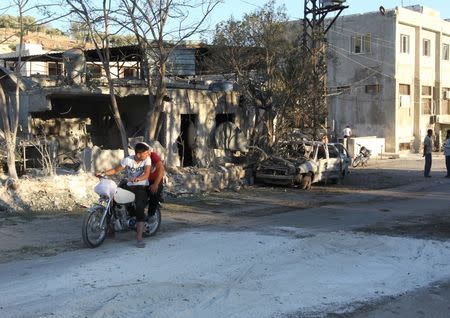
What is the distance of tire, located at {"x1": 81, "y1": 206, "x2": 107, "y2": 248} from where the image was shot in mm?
8180

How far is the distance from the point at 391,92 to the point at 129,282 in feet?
109

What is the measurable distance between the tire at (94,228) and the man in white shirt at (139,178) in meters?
0.52

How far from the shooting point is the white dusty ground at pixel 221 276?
557 cm

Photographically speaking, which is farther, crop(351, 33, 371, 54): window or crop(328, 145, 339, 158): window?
crop(351, 33, 371, 54): window

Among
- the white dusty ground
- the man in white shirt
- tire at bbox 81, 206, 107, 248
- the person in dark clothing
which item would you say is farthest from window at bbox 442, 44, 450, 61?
tire at bbox 81, 206, 107, 248

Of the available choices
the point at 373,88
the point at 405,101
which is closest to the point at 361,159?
the point at 373,88

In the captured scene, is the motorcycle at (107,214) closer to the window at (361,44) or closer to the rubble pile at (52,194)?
the rubble pile at (52,194)

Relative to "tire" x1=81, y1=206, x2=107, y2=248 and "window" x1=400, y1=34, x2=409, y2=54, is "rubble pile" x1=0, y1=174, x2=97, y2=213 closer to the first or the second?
"tire" x1=81, y1=206, x2=107, y2=248

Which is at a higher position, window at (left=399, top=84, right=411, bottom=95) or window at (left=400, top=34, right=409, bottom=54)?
window at (left=400, top=34, right=409, bottom=54)

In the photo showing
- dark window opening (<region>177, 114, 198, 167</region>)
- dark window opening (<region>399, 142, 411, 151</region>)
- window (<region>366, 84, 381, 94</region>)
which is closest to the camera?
dark window opening (<region>177, 114, 198, 167</region>)

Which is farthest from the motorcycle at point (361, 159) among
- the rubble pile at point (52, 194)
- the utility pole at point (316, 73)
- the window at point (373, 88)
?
the rubble pile at point (52, 194)

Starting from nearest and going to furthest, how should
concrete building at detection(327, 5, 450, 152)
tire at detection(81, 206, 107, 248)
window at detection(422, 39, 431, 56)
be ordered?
tire at detection(81, 206, 107, 248) < concrete building at detection(327, 5, 450, 152) < window at detection(422, 39, 431, 56)

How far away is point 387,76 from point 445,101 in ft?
27.0

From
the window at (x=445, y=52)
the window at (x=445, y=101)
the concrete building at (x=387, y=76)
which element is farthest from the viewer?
the window at (x=445, y=52)
